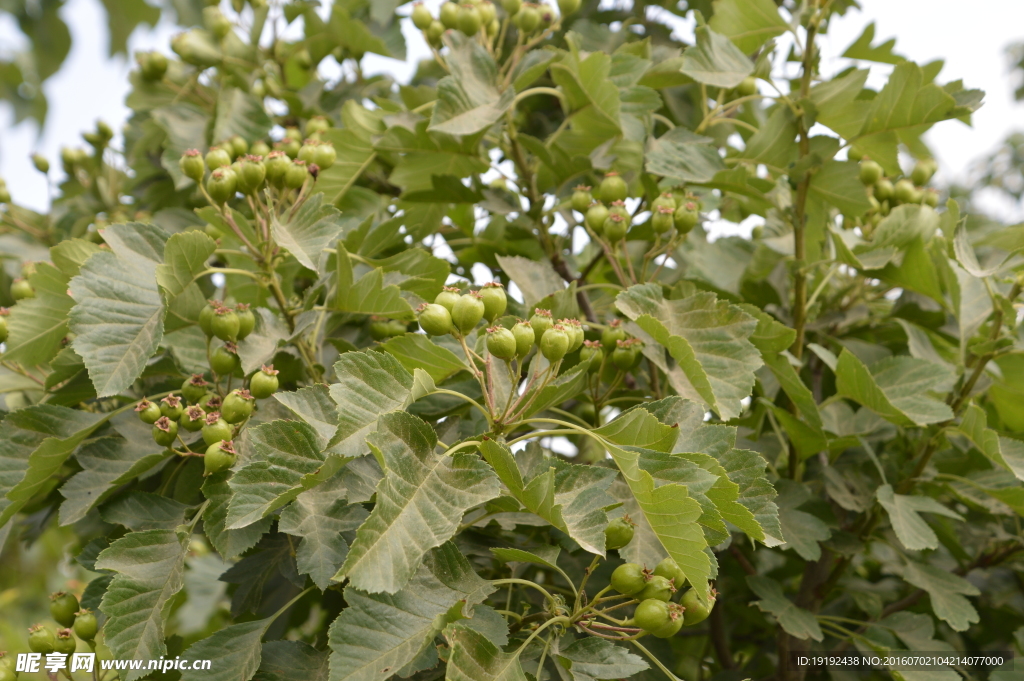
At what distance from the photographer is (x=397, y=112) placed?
2.04 m

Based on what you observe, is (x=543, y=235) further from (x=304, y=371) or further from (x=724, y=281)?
(x=304, y=371)

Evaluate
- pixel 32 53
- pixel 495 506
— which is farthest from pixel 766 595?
pixel 32 53

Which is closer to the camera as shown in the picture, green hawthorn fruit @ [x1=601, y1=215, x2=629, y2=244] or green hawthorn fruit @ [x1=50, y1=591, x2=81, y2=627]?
green hawthorn fruit @ [x1=50, y1=591, x2=81, y2=627]

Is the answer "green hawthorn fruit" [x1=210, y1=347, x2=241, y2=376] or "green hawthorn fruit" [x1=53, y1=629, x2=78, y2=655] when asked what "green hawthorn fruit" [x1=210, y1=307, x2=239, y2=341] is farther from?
"green hawthorn fruit" [x1=53, y1=629, x2=78, y2=655]

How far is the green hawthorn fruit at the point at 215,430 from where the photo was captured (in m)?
1.35

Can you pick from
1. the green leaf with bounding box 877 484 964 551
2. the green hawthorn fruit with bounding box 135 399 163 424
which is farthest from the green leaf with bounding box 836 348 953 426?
the green hawthorn fruit with bounding box 135 399 163 424

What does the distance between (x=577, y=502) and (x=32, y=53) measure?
4.34ft

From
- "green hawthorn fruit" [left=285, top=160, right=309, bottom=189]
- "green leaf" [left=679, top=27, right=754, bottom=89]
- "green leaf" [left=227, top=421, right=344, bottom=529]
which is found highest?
"green leaf" [left=679, top=27, right=754, bottom=89]

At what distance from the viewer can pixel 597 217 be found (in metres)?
1.68

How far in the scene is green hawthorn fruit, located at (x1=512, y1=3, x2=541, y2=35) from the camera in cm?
199

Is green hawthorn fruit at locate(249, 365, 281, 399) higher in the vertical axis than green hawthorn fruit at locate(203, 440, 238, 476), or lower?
higher

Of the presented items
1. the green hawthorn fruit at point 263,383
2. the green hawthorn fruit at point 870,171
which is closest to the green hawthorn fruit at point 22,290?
the green hawthorn fruit at point 263,383

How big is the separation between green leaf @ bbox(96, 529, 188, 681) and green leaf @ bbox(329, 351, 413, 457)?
0.42 metres

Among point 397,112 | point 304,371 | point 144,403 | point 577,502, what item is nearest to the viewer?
point 577,502
